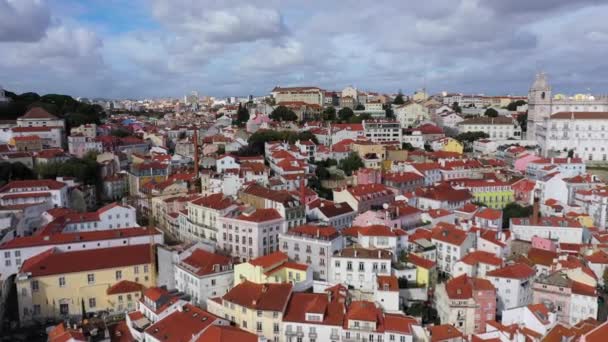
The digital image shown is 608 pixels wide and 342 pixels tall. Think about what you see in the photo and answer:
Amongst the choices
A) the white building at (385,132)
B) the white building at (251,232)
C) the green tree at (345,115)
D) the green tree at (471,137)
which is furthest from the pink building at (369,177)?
the green tree at (345,115)

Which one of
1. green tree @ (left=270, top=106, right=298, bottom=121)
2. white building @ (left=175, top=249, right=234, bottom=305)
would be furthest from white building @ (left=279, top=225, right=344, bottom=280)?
green tree @ (left=270, top=106, right=298, bottom=121)

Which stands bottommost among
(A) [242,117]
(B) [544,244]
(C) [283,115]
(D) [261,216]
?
(B) [544,244]

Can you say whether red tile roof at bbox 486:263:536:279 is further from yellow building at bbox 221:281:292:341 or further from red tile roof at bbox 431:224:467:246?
yellow building at bbox 221:281:292:341

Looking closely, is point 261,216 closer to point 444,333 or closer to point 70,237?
point 70,237

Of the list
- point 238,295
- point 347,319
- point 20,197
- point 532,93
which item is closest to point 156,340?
point 238,295

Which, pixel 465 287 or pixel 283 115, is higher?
pixel 283 115

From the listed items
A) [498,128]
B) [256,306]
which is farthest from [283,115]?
[256,306]

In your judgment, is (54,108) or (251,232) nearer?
(251,232)

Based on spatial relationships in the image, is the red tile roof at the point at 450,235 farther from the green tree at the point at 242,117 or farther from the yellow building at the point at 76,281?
the green tree at the point at 242,117
